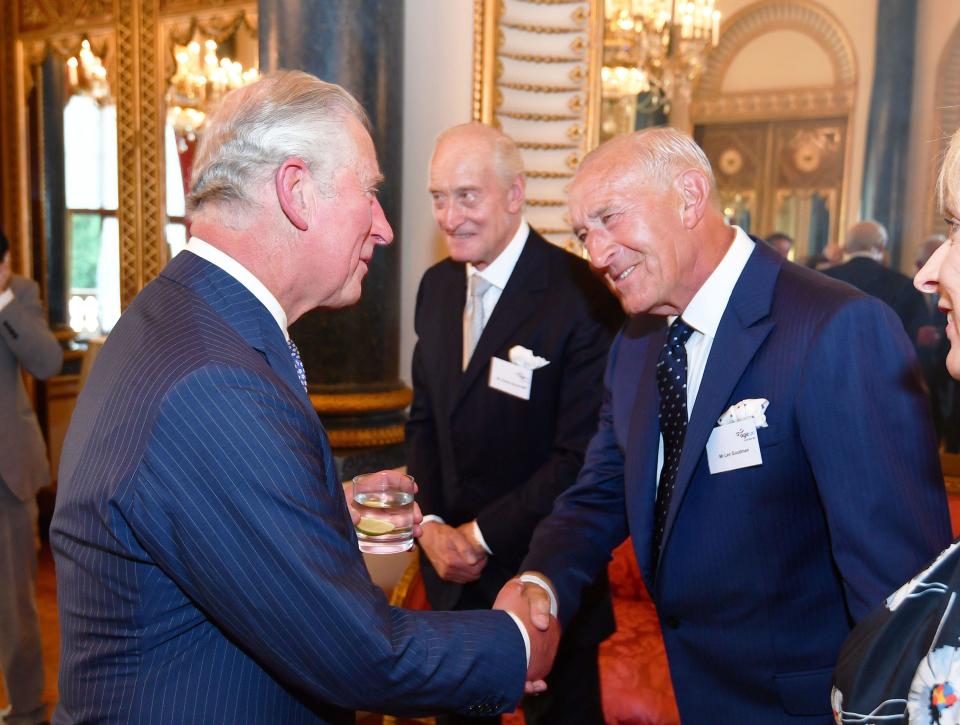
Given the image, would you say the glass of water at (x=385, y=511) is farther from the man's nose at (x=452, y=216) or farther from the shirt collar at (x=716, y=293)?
the man's nose at (x=452, y=216)

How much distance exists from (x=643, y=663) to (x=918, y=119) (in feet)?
7.29

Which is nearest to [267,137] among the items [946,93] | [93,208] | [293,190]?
[293,190]

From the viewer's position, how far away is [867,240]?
3.62 m

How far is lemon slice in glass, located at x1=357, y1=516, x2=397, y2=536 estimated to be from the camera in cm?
188

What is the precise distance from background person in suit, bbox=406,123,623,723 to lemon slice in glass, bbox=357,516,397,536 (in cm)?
75

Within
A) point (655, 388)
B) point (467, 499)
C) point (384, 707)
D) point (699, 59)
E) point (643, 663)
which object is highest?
point (699, 59)

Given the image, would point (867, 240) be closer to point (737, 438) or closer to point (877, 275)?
point (877, 275)

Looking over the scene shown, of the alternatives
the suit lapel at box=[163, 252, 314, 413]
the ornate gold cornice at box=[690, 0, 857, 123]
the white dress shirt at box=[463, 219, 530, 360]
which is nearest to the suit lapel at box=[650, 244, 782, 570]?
the suit lapel at box=[163, 252, 314, 413]

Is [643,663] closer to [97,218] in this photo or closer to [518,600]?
[518,600]

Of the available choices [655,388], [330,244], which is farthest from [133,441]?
[655,388]

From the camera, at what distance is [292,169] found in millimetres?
1404

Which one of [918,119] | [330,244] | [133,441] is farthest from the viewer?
[918,119]

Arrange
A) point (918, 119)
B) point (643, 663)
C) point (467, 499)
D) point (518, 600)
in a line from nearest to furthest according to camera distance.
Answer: point (518, 600) → point (467, 499) → point (643, 663) → point (918, 119)

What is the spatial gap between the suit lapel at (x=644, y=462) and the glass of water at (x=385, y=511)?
0.45 m
